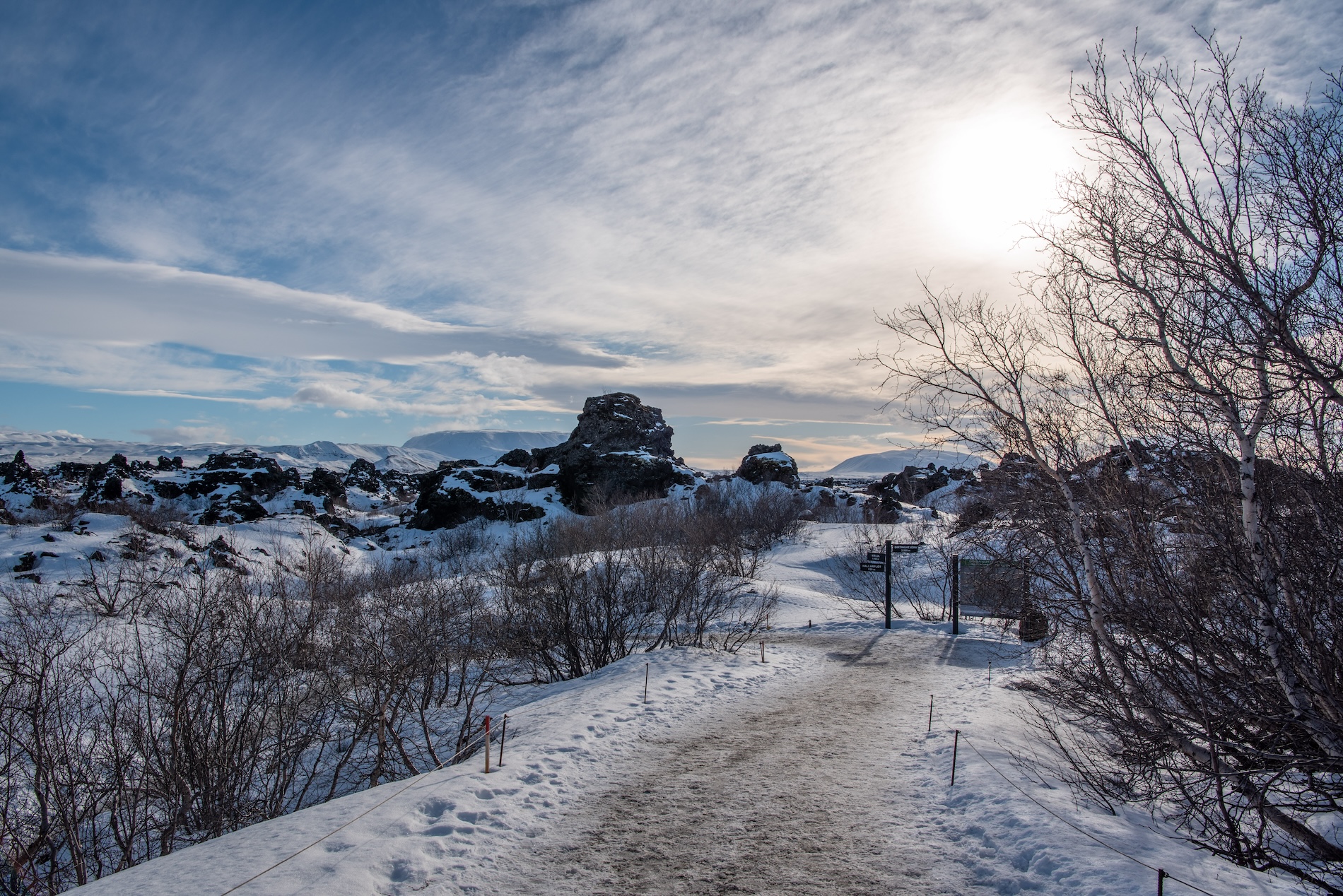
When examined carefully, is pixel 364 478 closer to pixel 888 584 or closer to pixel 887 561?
pixel 888 584

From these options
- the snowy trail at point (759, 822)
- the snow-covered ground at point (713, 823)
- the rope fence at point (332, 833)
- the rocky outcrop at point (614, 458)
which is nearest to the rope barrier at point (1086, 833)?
the snow-covered ground at point (713, 823)

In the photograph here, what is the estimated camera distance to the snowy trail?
682 centimetres

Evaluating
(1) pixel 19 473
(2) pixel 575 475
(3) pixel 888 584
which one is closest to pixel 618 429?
(2) pixel 575 475

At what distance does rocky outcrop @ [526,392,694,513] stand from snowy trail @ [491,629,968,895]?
44.4 metres

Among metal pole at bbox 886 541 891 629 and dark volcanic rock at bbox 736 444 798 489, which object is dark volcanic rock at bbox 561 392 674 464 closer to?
dark volcanic rock at bbox 736 444 798 489

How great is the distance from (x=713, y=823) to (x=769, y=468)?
204ft

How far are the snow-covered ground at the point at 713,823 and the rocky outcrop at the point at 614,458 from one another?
44.3 m

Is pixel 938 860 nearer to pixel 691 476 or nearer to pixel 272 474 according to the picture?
pixel 691 476

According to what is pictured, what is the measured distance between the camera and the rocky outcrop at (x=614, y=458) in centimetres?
6488

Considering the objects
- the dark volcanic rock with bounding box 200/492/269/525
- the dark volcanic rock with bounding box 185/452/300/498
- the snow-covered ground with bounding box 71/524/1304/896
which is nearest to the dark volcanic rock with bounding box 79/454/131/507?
the dark volcanic rock with bounding box 185/452/300/498

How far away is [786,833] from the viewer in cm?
793

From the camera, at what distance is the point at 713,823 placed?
26.9ft

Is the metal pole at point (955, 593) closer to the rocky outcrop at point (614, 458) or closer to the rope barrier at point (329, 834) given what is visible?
the rope barrier at point (329, 834)

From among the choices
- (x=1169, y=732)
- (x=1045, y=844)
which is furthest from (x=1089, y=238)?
(x=1045, y=844)
